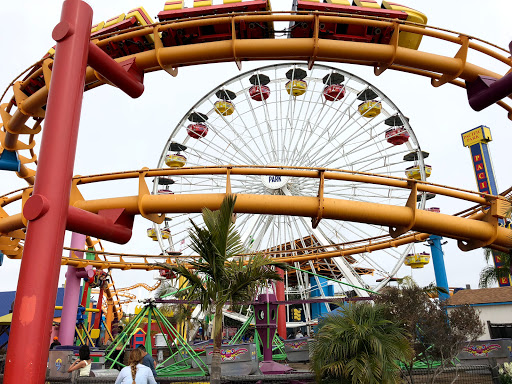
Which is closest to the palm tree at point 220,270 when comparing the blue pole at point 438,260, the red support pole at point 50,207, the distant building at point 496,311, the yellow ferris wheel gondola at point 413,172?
the red support pole at point 50,207

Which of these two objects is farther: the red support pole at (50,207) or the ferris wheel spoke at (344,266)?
the ferris wheel spoke at (344,266)

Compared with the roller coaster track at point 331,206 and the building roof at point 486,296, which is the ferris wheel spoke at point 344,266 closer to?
the building roof at point 486,296

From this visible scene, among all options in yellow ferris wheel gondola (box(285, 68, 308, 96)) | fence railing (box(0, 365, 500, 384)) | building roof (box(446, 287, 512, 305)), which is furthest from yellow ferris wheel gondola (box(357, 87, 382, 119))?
fence railing (box(0, 365, 500, 384))

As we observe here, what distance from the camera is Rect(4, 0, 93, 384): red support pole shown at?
389cm

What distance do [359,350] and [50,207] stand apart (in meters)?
5.44

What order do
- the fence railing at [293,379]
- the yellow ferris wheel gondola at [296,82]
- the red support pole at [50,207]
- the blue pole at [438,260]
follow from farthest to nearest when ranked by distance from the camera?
1. the yellow ferris wheel gondola at [296,82]
2. the blue pole at [438,260]
3. the fence railing at [293,379]
4. the red support pole at [50,207]

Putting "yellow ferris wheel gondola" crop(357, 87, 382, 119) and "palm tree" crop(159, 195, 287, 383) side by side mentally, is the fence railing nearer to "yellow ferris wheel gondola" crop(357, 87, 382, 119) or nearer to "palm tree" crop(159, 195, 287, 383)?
"palm tree" crop(159, 195, 287, 383)

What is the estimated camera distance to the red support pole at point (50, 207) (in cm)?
389

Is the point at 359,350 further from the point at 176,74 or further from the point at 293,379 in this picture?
the point at 176,74

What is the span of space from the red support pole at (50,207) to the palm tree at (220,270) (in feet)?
7.37

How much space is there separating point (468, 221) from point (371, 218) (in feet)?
5.49

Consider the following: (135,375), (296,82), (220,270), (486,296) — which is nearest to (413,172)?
(296,82)

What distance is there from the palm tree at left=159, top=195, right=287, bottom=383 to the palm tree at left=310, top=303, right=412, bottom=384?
6.02 feet

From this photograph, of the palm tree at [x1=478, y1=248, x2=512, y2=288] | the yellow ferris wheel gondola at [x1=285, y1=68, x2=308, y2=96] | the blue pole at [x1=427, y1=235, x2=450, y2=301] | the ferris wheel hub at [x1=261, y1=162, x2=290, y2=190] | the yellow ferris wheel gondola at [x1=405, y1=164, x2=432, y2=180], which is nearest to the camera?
the blue pole at [x1=427, y1=235, x2=450, y2=301]
